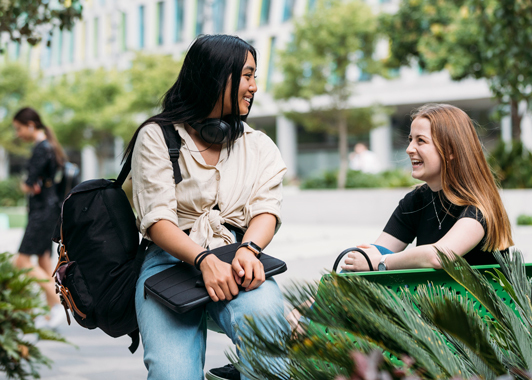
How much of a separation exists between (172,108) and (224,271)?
0.83 metres

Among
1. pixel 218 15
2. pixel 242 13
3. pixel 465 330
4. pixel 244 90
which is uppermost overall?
pixel 242 13

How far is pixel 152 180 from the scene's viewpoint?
2.23 metres

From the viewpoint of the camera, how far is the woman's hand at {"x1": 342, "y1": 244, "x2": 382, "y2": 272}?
2.37 metres

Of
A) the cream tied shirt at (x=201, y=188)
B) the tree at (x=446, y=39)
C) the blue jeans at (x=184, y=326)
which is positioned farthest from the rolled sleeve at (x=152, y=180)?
the tree at (x=446, y=39)

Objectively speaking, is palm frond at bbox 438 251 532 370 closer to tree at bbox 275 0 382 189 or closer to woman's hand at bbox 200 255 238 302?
woman's hand at bbox 200 255 238 302

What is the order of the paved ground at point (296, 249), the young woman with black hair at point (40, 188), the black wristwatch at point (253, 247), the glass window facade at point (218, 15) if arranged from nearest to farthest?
the black wristwatch at point (253, 247) < the paved ground at point (296, 249) < the young woman with black hair at point (40, 188) < the glass window facade at point (218, 15)

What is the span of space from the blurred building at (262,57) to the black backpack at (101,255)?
70.9ft

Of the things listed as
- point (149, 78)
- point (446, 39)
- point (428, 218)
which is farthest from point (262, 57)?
point (428, 218)

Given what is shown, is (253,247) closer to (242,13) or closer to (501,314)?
(501,314)

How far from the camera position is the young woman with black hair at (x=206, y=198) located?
6.75 ft

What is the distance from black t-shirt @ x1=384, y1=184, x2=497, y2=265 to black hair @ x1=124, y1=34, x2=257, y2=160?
0.92 metres

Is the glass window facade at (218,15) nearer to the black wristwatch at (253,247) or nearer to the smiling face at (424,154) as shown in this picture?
the smiling face at (424,154)

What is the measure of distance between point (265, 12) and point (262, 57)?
2.70 m

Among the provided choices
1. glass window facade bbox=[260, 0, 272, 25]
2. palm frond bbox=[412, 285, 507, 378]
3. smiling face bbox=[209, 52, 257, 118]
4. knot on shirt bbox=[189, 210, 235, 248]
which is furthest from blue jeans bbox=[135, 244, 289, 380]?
glass window facade bbox=[260, 0, 272, 25]
